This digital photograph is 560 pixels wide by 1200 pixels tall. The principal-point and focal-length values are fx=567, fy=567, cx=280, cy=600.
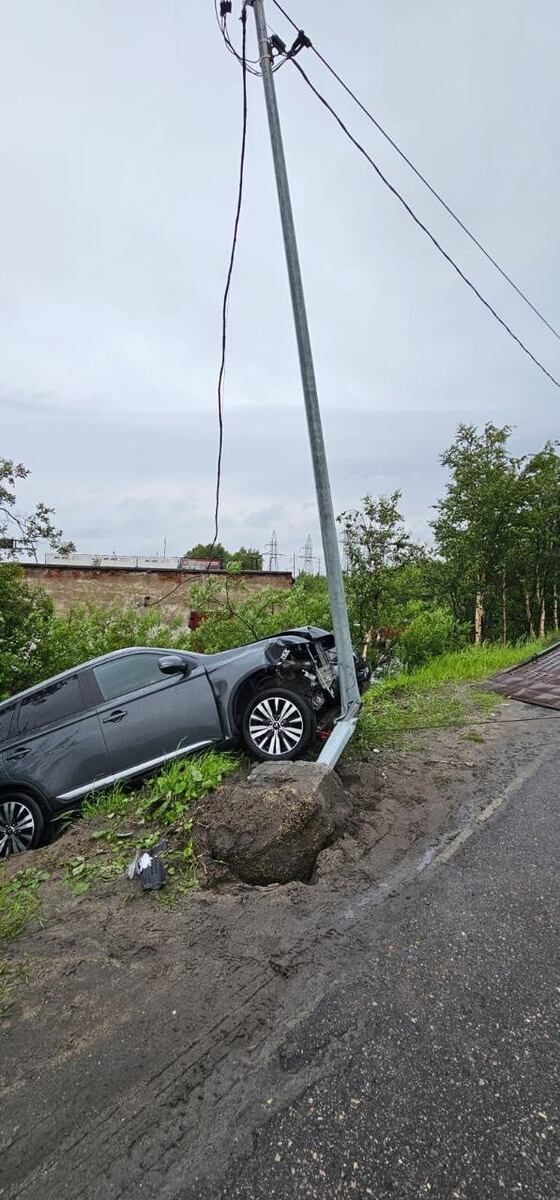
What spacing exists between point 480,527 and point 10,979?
14.9 meters

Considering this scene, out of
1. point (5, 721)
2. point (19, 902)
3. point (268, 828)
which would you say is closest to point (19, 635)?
point (5, 721)

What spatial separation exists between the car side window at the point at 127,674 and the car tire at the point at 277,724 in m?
0.93

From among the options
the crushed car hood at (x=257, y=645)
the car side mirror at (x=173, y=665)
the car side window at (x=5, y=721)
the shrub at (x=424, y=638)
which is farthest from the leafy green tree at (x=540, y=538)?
the car side window at (x=5, y=721)

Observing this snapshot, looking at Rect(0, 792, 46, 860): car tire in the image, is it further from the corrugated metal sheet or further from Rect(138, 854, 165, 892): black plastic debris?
the corrugated metal sheet

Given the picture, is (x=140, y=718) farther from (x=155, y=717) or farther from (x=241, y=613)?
(x=241, y=613)

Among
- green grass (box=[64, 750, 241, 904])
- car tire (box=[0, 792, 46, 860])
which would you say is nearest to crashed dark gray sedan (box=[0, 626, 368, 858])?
car tire (box=[0, 792, 46, 860])

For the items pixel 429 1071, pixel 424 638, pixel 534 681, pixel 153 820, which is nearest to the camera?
pixel 429 1071

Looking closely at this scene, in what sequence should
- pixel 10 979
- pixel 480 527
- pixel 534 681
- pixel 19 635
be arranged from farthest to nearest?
pixel 480 527 < pixel 534 681 < pixel 19 635 < pixel 10 979

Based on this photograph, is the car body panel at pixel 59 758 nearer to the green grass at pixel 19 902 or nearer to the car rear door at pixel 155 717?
the car rear door at pixel 155 717

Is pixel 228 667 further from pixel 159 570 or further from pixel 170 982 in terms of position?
pixel 159 570

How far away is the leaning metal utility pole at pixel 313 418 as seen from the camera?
201 inches

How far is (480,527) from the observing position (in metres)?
15.4

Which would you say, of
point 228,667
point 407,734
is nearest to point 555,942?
point 228,667

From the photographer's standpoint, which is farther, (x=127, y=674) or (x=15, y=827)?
(x=127, y=674)
